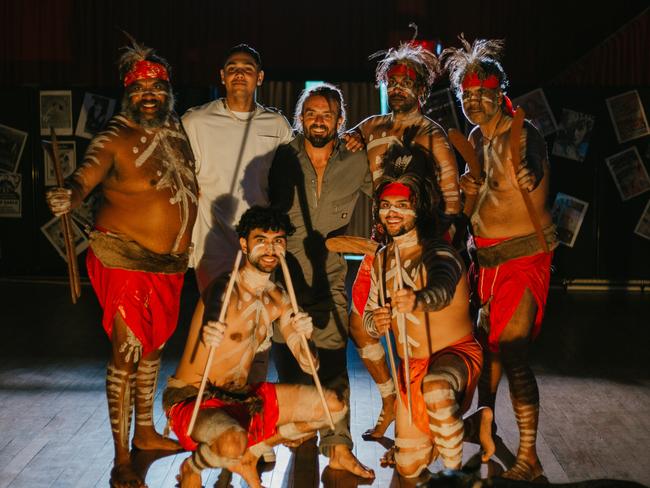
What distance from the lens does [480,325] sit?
4281 mm

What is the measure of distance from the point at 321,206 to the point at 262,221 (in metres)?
0.69

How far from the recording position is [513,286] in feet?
13.4

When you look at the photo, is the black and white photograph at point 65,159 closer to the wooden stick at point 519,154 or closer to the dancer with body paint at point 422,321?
the dancer with body paint at point 422,321

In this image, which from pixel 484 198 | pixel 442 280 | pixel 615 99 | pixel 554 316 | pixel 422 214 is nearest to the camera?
pixel 442 280

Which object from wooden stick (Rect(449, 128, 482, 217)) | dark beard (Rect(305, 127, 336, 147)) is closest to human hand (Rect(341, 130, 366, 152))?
dark beard (Rect(305, 127, 336, 147))

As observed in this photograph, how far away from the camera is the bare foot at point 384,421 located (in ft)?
14.4

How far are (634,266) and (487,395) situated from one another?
13.9ft

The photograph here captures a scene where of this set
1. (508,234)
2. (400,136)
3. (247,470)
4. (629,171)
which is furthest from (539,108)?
(247,470)

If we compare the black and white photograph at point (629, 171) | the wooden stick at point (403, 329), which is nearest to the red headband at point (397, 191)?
the wooden stick at point (403, 329)

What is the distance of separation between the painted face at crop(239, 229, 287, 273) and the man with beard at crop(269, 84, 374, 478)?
0.65 m

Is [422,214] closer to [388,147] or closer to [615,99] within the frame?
[388,147]

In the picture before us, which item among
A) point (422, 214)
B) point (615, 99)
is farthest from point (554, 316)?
point (422, 214)

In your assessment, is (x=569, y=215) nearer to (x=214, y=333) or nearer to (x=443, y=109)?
(x=443, y=109)

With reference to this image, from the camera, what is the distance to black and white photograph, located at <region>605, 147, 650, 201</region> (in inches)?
322
